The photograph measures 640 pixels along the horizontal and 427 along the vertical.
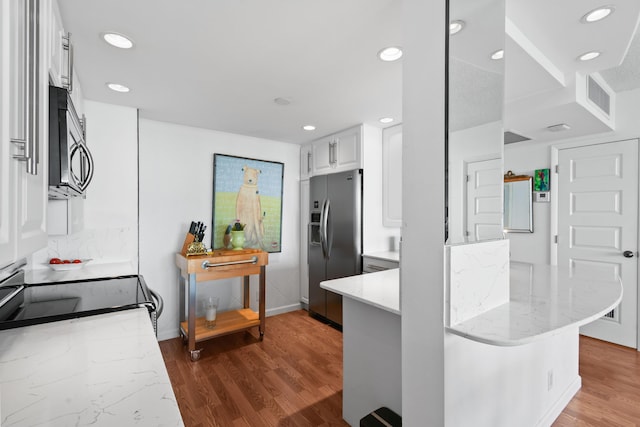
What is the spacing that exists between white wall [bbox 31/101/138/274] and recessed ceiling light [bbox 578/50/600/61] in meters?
3.42

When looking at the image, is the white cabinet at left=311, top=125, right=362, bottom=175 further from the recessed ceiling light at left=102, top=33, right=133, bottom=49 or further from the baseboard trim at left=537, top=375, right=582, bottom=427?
the baseboard trim at left=537, top=375, right=582, bottom=427

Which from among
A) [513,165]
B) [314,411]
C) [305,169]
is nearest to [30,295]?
[314,411]

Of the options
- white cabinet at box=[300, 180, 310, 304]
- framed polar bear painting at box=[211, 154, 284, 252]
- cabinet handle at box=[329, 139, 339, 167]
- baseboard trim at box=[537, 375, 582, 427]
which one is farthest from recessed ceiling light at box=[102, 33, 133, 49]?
baseboard trim at box=[537, 375, 582, 427]

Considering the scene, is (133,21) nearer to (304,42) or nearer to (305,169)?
(304,42)

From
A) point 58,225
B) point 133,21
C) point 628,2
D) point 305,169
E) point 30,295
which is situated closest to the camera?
point 628,2

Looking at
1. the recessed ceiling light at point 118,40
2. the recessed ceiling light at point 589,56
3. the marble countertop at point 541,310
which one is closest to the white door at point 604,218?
the recessed ceiling light at point 589,56

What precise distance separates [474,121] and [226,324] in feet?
9.47

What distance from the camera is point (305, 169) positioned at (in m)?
4.11

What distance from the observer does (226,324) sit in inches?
123

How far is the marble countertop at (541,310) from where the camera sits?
1.02m

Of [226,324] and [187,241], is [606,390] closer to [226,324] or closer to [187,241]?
[226,324]

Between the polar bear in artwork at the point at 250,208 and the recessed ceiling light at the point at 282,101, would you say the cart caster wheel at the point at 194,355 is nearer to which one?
the polar bear in artwork at the point at 250,208

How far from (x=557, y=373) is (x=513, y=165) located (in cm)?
252

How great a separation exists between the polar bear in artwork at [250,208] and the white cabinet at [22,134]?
276 centimetres
